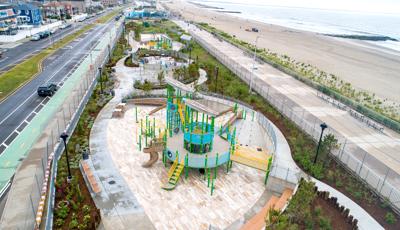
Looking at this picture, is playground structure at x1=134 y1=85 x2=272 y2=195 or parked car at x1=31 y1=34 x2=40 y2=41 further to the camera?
parked car at x1=31 y1=34 x2=40 y2=41

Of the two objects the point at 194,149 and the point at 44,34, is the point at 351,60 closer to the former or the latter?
the point at 194,149

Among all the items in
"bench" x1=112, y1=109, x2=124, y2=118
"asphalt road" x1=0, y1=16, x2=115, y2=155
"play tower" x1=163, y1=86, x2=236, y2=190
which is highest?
"play tower" x1=163, y1=86, x2=236, y2=190

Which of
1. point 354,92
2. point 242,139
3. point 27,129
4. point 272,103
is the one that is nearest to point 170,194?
point 242,139

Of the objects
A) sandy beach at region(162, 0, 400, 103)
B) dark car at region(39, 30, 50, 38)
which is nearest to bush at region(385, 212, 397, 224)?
sandy beach at region(162, 0, 400, 103)

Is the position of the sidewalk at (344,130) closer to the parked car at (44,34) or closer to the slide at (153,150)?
the slide at (153,150)

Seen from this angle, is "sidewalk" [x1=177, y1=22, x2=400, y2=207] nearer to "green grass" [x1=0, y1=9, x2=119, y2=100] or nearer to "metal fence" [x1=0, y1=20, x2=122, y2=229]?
"metal fence" [x1=0, y1=20, x2=122, y2=229]

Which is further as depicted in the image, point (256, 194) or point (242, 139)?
point (242, 139)

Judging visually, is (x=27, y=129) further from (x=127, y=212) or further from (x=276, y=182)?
(x=276, y=182)
